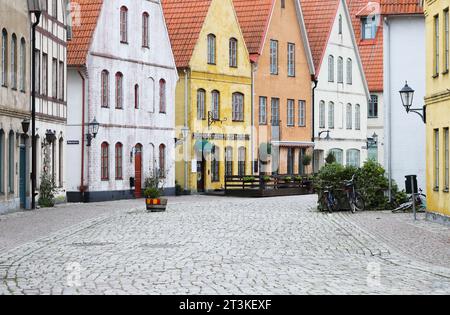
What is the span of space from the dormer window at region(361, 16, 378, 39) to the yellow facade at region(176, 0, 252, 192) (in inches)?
612

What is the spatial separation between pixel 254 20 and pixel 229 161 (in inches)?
313

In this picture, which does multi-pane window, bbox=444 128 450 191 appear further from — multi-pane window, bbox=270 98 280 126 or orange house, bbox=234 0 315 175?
multi-pane window, bbox=270 98 280 126

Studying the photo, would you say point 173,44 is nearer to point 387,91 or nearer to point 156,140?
point 156,140

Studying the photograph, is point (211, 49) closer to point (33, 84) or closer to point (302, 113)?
point (302, 113)

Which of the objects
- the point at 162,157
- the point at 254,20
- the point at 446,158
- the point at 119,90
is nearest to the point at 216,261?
the point at 446,158

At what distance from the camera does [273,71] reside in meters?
59.2

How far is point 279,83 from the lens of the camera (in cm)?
5959

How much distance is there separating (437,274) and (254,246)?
209 inches

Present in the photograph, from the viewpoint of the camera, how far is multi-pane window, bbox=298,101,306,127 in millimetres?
61781

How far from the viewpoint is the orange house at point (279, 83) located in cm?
5791

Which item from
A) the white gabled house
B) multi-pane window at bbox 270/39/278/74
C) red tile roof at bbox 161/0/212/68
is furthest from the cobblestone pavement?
the white gabled house

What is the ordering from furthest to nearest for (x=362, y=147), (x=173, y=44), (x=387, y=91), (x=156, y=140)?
(x=362, y=147) → (x=173, y=44) → (x=156, y=140) → (x=387, y=91)

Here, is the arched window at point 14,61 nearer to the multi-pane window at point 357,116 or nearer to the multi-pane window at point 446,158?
the multi-pane window at point 446,158
